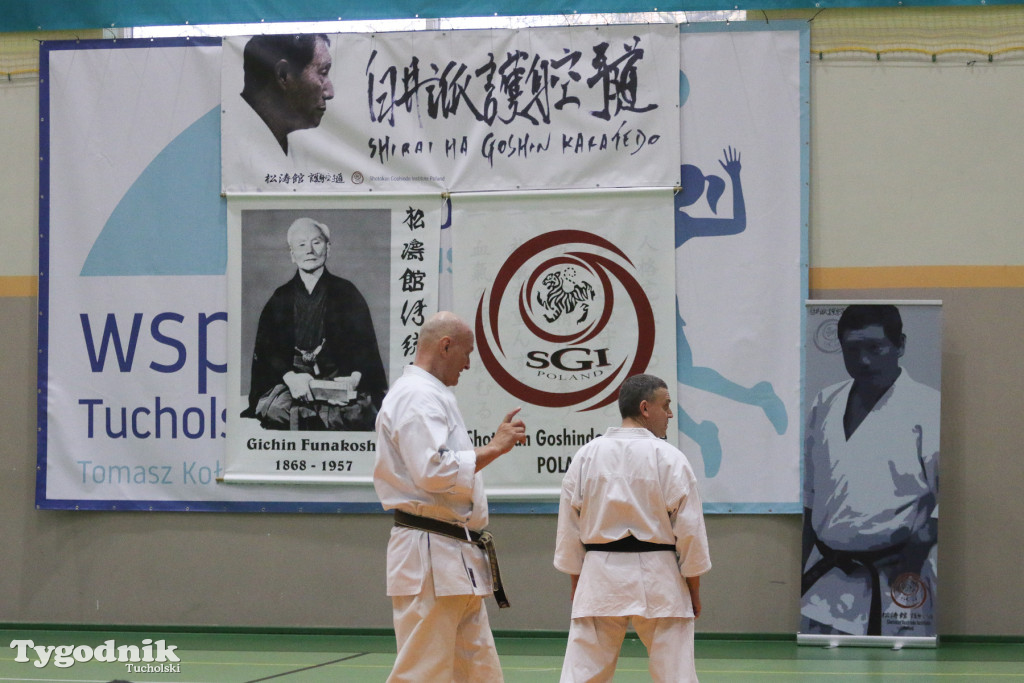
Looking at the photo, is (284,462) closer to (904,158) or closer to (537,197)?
(537,197)

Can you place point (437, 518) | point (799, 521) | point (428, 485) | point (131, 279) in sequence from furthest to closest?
1. point (131, 279)
2. point (799, 521)
3. point (437, 518)
4. point (428, 485)

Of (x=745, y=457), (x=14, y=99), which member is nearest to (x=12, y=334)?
(x=14, y=99)

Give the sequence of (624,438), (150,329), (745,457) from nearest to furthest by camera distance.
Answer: (624,438)
(745,457)
(150,329)

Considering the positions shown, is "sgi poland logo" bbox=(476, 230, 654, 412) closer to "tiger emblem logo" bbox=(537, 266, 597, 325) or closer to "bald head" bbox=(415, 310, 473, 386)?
"tiger emblem logo" bbox=(537, 266, 597, 325)

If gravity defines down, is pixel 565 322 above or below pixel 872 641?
above

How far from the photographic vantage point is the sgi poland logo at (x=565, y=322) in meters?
7.42

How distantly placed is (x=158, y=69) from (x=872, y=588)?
20.0 ft

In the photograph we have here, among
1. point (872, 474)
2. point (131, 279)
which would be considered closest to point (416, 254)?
point (131, 279)

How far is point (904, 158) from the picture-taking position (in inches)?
289

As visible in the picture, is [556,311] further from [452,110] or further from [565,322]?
[452,110]

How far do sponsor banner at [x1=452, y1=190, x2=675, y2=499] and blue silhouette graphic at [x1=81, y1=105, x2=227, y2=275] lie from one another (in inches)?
70.6

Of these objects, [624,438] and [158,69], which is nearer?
[624,438]

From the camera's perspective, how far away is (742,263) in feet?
24.2

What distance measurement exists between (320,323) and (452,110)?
5.81 feet
